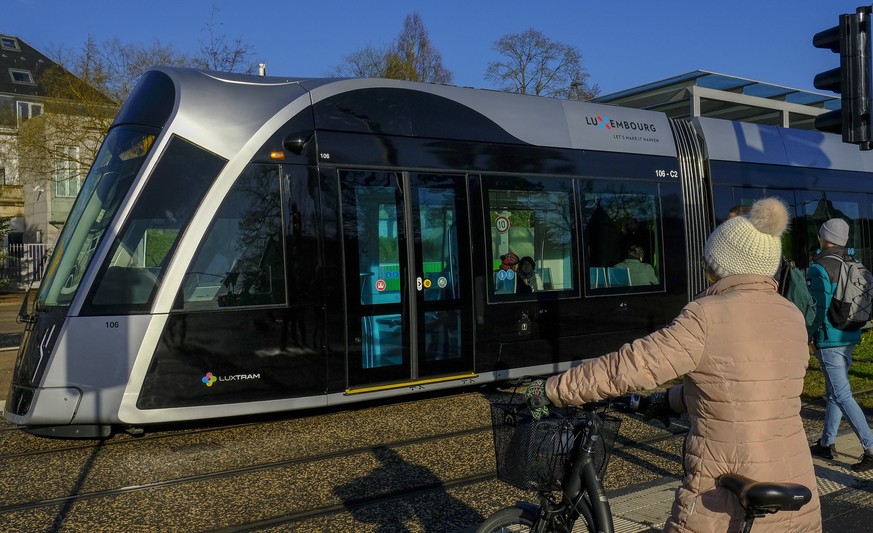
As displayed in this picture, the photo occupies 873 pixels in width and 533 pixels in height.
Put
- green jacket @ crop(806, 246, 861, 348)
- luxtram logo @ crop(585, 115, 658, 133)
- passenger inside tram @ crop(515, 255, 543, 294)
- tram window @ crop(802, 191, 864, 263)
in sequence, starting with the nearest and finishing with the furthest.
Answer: green jacket @ crop(806, 246, 861, 348) < passenger inside tram @ crop(515, 255, 543, 294) < luxtram logo @ crop(585, 115, 658, 133) < tram window @ crop(802, 191, 864, 263)

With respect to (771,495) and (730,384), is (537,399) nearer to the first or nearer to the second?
(730,384)

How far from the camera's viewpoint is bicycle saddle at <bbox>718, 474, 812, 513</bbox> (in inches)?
102

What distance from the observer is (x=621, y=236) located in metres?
10.4

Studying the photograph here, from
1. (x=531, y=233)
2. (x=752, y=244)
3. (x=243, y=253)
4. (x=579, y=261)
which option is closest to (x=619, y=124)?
(x=579, y=261)

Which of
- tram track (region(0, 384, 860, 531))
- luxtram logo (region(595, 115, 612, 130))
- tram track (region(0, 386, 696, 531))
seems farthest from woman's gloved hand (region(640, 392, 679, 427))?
luxtram logo (region(595, 115, 612, 130))

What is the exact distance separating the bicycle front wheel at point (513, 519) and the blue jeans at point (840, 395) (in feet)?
13.3

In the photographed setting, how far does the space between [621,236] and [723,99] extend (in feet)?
15.3

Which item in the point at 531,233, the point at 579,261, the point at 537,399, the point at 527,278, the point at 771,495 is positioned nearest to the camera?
the point at 771,495

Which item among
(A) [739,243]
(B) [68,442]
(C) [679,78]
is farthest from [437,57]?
(A) [739,243]

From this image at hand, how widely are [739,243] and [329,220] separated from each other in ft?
18.3

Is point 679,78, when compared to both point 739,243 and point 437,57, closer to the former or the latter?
point 739,243

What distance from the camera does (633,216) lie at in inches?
416

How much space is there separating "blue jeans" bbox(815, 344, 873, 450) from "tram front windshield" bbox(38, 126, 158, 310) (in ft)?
19.5

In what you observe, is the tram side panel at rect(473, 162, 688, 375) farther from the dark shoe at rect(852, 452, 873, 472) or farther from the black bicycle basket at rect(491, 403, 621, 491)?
the black bicycle basket at rect(491, 403, 621, 491)
